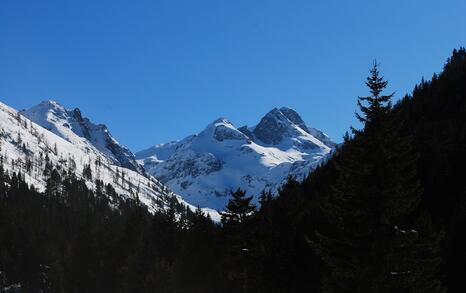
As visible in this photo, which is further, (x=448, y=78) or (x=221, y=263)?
(x=448, y=78)

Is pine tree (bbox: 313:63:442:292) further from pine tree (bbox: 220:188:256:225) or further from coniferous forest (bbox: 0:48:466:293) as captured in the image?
pine tree (bbox: 220:188:256:225)

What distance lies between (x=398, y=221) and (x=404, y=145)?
305 cm

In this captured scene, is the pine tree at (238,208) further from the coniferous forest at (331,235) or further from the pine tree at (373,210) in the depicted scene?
the pine tree at (373,210)

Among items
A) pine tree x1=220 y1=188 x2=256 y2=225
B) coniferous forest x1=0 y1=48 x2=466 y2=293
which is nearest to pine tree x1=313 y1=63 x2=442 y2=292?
coniferous forest x1=0 y1=48 x2=466 y2=293

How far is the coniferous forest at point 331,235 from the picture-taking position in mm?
20969

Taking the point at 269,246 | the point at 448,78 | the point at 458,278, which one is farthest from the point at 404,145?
the point at 448,78

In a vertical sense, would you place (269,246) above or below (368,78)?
below

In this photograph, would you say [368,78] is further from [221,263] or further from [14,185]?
[14,185]

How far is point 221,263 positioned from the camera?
69.6m

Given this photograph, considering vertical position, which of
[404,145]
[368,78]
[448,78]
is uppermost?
[448,78]

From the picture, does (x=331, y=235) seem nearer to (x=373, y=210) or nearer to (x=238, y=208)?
(x=238, y=208)

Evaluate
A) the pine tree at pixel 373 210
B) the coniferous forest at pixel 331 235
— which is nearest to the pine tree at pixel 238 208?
the coniferous forest at pixel 331 235

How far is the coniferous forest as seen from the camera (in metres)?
21.0

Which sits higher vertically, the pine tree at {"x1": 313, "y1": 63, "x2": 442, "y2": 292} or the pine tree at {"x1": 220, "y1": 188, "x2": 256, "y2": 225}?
the pine tree at {"x1": 220, "y1": 188, "x2": 256, "y2": 225}
